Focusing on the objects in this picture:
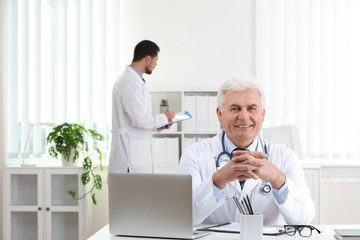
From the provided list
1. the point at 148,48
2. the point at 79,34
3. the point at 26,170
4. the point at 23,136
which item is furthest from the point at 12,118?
the point at 148,48

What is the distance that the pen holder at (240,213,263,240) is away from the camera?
1.83m

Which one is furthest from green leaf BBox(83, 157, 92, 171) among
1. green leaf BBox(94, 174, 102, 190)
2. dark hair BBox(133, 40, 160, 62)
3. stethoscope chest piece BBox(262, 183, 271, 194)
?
stethoscope chest piece BBox(262, 183, 271, 194)

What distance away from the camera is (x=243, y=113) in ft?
7.40

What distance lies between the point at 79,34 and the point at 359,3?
106 inches

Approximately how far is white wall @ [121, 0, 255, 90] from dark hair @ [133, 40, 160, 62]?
1036mm

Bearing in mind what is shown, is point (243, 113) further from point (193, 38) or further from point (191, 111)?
point (193, 38)

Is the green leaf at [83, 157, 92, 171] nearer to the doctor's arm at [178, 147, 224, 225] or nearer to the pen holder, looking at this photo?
the doctor's arm at [178, 147, 224, 225]

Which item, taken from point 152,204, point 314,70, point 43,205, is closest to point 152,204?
point 152,204

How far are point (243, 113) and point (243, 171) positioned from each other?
33 cm

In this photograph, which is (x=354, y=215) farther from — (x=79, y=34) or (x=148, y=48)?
(x=79, y=34)

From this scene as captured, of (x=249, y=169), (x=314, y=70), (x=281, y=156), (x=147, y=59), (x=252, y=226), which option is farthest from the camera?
(x=314, y=70)

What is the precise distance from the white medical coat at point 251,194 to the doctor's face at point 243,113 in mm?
143

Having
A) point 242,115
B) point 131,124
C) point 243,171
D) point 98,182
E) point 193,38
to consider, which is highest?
point 193,38

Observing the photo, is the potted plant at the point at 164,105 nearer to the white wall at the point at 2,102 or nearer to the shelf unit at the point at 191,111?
the shelf unit at the point at 191,111
